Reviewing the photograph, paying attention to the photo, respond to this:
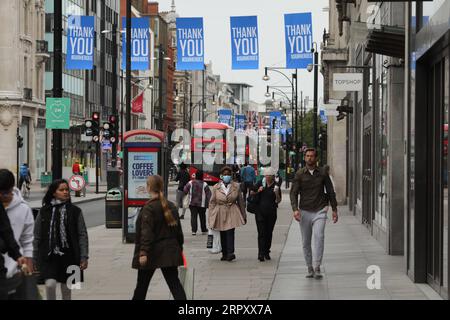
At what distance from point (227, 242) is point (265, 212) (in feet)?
2.90

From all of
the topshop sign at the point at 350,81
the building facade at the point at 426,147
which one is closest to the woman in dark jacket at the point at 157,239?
the building facade at the point at 426,147

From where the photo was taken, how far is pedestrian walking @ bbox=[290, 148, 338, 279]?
16469 millimetres

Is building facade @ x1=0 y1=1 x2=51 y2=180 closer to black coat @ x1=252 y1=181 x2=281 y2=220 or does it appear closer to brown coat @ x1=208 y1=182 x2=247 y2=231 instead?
brown coat @ x1=208 y1=182 x2=247 y2=231

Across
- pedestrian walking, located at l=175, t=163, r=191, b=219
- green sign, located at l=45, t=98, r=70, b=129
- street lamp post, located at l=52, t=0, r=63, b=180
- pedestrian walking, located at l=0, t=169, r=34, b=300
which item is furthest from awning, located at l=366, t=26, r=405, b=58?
pedestrian walking, located at l=175, t=163, r=191, b=219

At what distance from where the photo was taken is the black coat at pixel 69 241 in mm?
11414

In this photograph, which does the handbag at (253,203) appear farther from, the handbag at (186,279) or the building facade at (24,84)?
the building facade at (24,84)

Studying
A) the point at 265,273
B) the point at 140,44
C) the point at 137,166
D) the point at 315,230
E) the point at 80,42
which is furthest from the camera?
the point at 140,44

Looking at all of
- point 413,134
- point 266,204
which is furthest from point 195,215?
point 413,134

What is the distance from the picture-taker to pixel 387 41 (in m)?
18.1

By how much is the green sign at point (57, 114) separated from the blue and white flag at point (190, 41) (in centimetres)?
2259

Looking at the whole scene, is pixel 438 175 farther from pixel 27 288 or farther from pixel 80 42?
pixel 80 42

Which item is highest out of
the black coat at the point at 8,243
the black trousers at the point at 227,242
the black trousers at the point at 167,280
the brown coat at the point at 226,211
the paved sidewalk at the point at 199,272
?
the black coat at the point at 8,243
